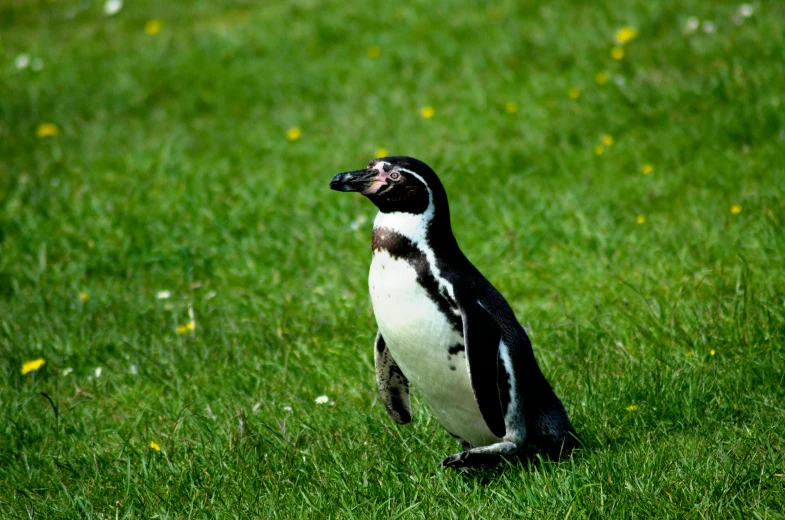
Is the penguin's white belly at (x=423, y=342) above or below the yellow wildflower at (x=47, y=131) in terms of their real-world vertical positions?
above

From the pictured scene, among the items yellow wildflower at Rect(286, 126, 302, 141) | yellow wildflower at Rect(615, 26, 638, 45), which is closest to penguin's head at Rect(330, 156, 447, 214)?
yellow wildflower at Rect(286, 126, 302, 141)

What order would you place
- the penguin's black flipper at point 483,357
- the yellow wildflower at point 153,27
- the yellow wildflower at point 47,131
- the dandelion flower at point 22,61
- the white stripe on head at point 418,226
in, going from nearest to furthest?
the penguin's black flipper at point 483,357 → the white stripe on head at point 418,226 → the yellow wildflower at point 47,131 → the dandelion flower at point 22,61 → the yellow wildflower at point 153,27

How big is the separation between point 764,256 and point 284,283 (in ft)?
9.07

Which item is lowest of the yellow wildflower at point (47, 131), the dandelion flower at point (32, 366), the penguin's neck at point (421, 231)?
the dandelion flower at point (32, 366)

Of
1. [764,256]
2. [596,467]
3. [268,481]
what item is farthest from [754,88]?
[268,481]

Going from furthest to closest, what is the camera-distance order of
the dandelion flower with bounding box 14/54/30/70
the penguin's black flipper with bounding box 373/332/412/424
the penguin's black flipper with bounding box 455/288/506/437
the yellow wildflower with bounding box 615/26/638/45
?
the dandelion flower with bounding box 14/54/30/70, the yellow wildflower with bounding box 615/26/638/45, the penguin's black flipper with bounding box 373/332/412/424, the penguin's black flipper with bounding box 455/288/506/437

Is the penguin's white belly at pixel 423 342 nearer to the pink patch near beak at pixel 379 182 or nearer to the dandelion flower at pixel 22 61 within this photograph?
the pink patch near beak at pixel 379 182

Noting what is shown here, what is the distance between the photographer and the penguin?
3.28m

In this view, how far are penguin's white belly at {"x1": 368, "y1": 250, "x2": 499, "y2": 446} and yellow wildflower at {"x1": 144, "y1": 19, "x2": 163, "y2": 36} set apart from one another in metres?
7.04

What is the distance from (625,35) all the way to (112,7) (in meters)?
5.88

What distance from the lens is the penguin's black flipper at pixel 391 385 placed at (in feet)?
12.3

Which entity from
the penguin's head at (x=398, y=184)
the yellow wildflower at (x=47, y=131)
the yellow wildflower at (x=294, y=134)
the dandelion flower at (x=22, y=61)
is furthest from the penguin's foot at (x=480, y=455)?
the dandelion flower at (x=22, y=61)

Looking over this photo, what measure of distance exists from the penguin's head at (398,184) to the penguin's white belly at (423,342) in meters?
0.20

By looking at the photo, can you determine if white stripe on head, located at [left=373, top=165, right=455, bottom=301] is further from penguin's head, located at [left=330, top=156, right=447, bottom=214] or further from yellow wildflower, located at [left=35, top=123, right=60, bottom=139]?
yellow wildflower, located at [left=35, top=123, right=60, bottom=139]
